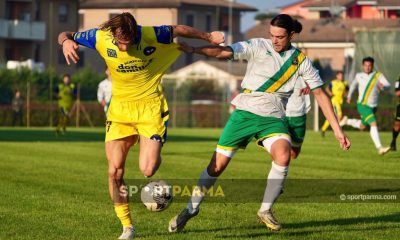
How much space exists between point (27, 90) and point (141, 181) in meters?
41.0

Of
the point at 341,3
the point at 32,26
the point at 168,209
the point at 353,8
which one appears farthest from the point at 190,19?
the point at 168,209

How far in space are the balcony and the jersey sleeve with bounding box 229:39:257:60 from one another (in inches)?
2657

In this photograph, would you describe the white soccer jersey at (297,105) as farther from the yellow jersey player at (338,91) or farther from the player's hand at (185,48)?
the yellow jersey player at (338,91)

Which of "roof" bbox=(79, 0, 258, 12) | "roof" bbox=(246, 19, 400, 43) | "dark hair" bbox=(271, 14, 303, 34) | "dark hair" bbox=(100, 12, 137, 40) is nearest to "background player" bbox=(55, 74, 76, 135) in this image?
"dark hair" bbox=(271, 14, 303, 34)

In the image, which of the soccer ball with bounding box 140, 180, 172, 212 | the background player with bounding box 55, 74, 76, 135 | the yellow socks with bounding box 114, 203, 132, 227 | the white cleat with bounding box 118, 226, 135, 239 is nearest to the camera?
the white cleat with bounding box 118, 226, 135, 239

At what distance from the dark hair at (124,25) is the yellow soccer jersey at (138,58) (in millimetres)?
316

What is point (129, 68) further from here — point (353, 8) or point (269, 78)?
point (353, 8)

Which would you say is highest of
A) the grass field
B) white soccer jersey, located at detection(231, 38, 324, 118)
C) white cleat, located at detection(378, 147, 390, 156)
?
white soccer jersey, located at detection(231, 38, 324, 118)

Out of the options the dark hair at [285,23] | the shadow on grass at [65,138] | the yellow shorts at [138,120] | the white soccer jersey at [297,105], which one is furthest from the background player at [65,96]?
the dark hair at [285,23]

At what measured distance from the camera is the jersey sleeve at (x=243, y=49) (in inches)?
431

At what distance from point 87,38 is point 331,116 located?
2728mm

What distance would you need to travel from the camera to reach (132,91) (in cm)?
1101

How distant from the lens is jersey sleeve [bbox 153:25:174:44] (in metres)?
10.7

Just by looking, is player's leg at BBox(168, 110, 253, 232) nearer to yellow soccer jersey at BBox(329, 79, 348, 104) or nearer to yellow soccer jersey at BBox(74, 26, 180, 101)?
yellow soccer jersey at BBox(74, 26, 180, 101)
